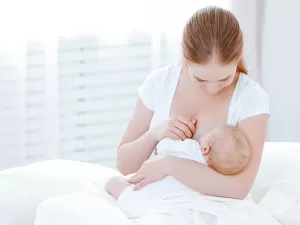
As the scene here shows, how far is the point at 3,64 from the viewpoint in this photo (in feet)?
9.25

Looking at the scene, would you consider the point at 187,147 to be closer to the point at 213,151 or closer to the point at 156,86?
the point at 213,151

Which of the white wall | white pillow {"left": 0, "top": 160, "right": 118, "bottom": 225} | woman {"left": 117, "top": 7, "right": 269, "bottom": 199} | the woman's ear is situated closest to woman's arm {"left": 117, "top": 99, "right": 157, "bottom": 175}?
woman {"left": 117, "top": 7, "right": 269, "bottom": 199}

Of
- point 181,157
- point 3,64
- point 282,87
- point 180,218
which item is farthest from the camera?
point 282,87

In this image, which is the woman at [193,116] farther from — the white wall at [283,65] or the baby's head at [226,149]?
the white wall at [283,65]

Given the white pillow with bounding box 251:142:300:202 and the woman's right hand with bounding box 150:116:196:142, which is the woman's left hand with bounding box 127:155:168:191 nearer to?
the woman's right hand with bounding box 150:116:196:142

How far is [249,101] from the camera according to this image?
185 centimetres

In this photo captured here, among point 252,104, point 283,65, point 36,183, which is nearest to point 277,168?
point 252,104

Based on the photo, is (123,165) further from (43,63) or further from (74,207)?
(43,63)

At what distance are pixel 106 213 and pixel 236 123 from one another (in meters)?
0.42

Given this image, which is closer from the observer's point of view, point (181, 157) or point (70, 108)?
point (181, 157)

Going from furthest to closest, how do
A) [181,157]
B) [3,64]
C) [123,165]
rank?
[3,64] → [123,165] → [181,157]

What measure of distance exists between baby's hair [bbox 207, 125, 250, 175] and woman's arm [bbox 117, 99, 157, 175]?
23 centimetres

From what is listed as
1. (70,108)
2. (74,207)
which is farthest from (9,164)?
(74,207)

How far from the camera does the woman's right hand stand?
1.85m
